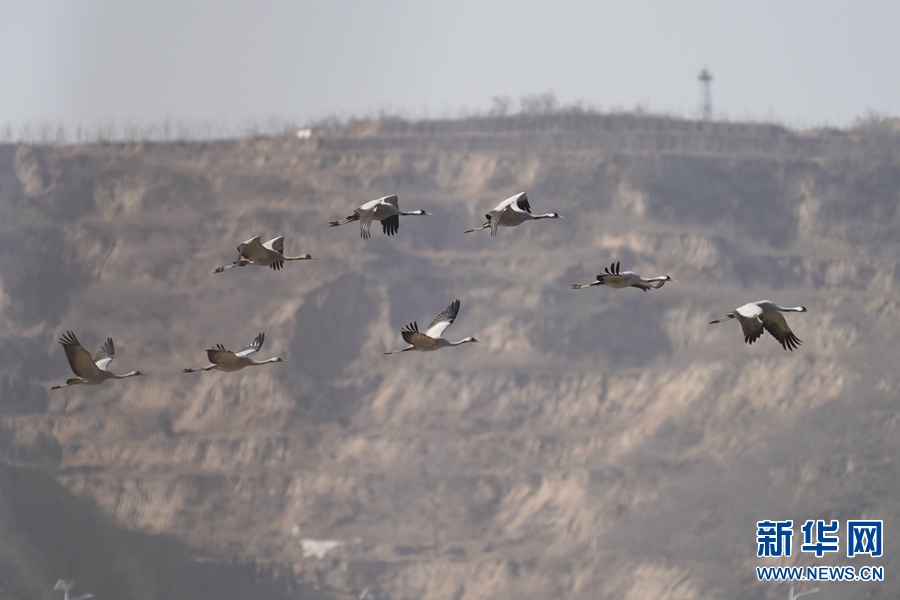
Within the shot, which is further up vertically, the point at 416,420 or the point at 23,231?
the point at 23,231

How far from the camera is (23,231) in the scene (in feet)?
411

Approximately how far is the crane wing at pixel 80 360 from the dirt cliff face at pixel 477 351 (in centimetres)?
7363

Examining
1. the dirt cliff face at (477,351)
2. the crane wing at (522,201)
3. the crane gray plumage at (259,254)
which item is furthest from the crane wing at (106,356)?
the dirt cliff face at (477,351)

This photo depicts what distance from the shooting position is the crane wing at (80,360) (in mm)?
32062

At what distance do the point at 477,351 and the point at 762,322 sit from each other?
92.8m

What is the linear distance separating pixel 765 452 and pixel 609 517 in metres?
12.3

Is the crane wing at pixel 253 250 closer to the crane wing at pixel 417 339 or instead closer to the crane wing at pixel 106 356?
the crane wing at pixel 417 339

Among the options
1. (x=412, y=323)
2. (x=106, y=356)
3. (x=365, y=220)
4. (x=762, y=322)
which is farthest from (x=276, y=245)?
(x=762, y=322)

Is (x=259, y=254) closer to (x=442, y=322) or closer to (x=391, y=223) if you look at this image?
(x=391, y=223)

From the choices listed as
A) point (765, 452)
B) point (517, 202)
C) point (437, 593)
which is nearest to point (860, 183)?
point (765, 452)

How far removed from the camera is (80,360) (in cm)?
3222

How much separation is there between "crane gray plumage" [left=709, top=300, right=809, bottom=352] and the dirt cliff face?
241ft

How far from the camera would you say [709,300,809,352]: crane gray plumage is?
2970 cm

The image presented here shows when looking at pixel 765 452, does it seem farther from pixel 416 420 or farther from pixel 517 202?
pixel 517 202
